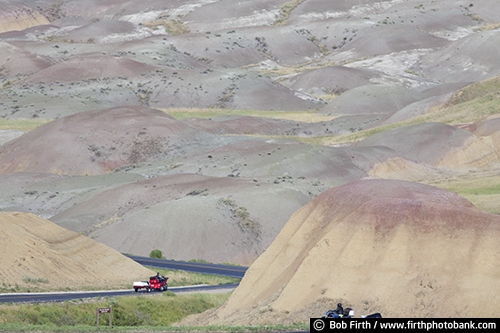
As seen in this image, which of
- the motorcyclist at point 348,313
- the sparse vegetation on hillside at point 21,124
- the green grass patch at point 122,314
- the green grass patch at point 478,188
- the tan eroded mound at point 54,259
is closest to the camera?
the motorcyclist at point 348,313

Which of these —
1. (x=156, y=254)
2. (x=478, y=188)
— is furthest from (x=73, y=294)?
(x=478, y=188)

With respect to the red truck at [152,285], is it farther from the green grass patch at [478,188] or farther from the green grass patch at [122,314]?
the green grass patch at [478,188]

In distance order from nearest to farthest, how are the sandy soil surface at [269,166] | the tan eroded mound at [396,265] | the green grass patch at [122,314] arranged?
the green grass patch at [122,314], the tan eroded mound at [396,265], the sandy soil surface at [269,166]

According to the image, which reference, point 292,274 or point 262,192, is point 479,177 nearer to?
point 262,192

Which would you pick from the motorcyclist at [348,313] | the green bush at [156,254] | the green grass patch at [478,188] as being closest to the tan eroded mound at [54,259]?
the green bush at [156,254]

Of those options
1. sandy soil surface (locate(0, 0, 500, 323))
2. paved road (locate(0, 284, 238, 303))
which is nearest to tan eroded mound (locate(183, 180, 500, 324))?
sandy soil surface (locate(0, 0, 500, 323))
